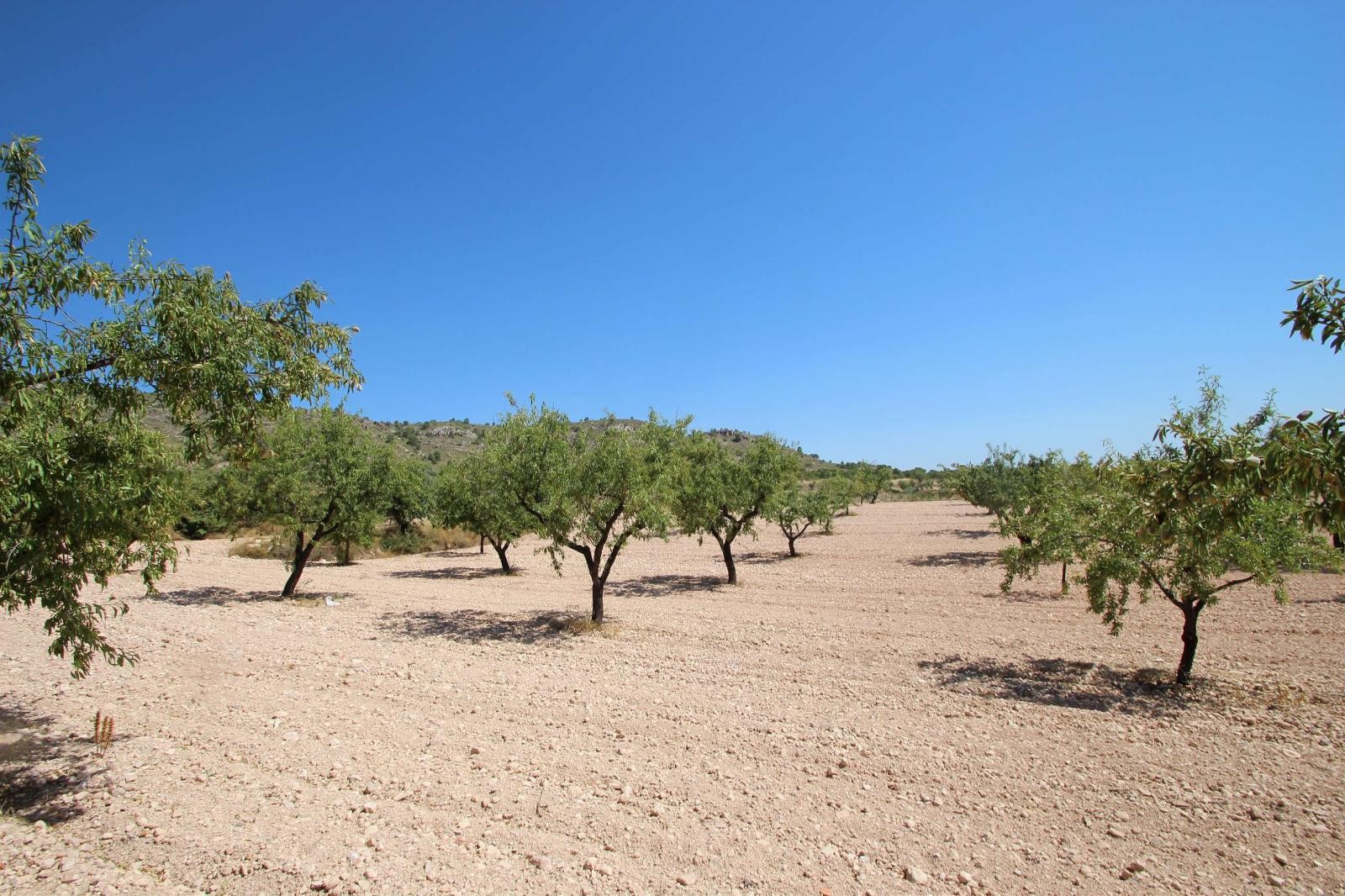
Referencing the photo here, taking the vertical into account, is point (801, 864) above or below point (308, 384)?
below

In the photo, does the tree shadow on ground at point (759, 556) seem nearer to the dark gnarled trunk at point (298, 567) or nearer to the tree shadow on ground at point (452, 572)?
the tree shadow on ground at point (452, 572)

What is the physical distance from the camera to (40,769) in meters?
8.26

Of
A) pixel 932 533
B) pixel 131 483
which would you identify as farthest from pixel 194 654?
pixel 932 533

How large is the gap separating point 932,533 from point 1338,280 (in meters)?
42.1

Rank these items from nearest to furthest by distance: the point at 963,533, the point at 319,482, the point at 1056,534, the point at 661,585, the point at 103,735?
1. the point at 103,735
2. the point at 1056,534
3. the point at 319,482
4. the point at 661,585
5. the point at 963,533

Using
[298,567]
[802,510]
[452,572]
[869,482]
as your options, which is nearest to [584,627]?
[298,567]

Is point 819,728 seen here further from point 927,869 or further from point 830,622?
point 830,622

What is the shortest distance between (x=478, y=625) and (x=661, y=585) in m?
9.38

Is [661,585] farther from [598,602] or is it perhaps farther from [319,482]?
[319,482]

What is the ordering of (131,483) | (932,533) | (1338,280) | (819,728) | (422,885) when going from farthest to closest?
(932,533)
(819,728)
(131,483)
(422,885)
(1338,280)

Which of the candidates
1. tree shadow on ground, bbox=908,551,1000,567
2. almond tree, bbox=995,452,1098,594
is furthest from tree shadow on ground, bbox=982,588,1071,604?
tree shadow on ground, bbox=908,551,1000,567

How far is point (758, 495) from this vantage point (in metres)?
26.6

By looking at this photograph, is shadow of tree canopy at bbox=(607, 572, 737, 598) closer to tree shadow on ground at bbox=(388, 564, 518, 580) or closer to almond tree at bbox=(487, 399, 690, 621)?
almond tree at bbox=(487, 399, 690, 621)

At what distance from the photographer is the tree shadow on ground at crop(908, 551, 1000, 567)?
2981 centimetres
